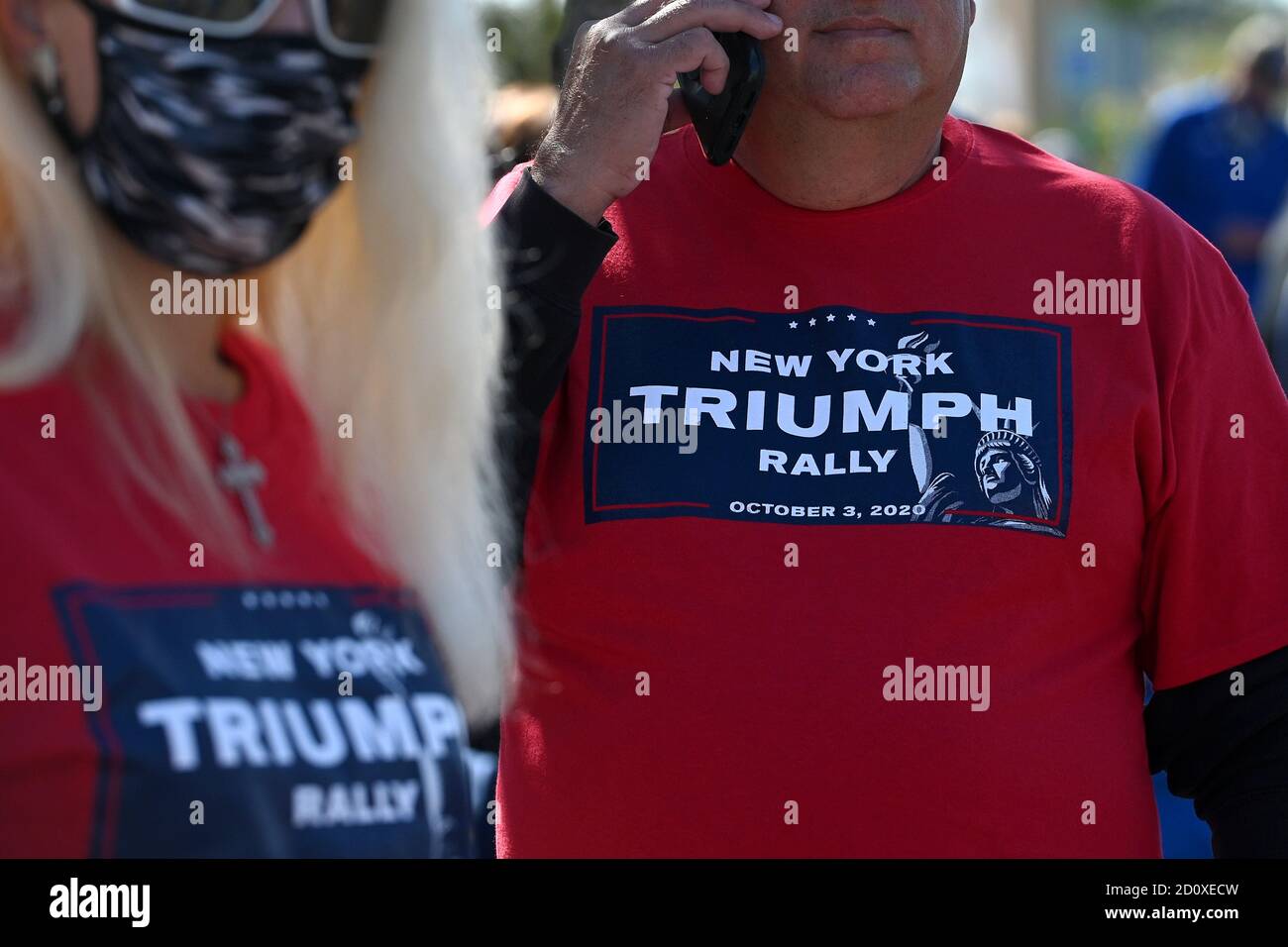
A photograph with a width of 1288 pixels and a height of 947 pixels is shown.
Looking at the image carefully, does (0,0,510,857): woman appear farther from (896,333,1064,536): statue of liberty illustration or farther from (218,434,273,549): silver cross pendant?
(896,333,1064,536): statue of liberty illustration

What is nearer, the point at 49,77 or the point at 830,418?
the point at 49,77

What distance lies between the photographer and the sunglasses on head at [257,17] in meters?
1.39

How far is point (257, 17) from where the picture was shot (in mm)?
1442

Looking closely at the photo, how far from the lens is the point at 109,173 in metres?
1.35

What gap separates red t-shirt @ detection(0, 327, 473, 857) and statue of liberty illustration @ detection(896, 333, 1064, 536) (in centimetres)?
97

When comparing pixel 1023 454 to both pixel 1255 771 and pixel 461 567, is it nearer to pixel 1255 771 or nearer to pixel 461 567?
pixel 1255 771

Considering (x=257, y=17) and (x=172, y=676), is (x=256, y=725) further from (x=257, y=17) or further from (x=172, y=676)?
(x=257, y=17)

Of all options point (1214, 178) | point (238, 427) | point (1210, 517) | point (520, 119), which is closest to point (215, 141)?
point (238, 427)

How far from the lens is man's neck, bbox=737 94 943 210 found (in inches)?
93.3

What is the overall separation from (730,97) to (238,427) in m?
1.08

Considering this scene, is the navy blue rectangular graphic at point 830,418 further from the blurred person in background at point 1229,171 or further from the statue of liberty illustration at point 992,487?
the blurred person in background at point 1229,171

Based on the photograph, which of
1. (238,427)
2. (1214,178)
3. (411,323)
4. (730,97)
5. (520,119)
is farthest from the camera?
(1214,178)
